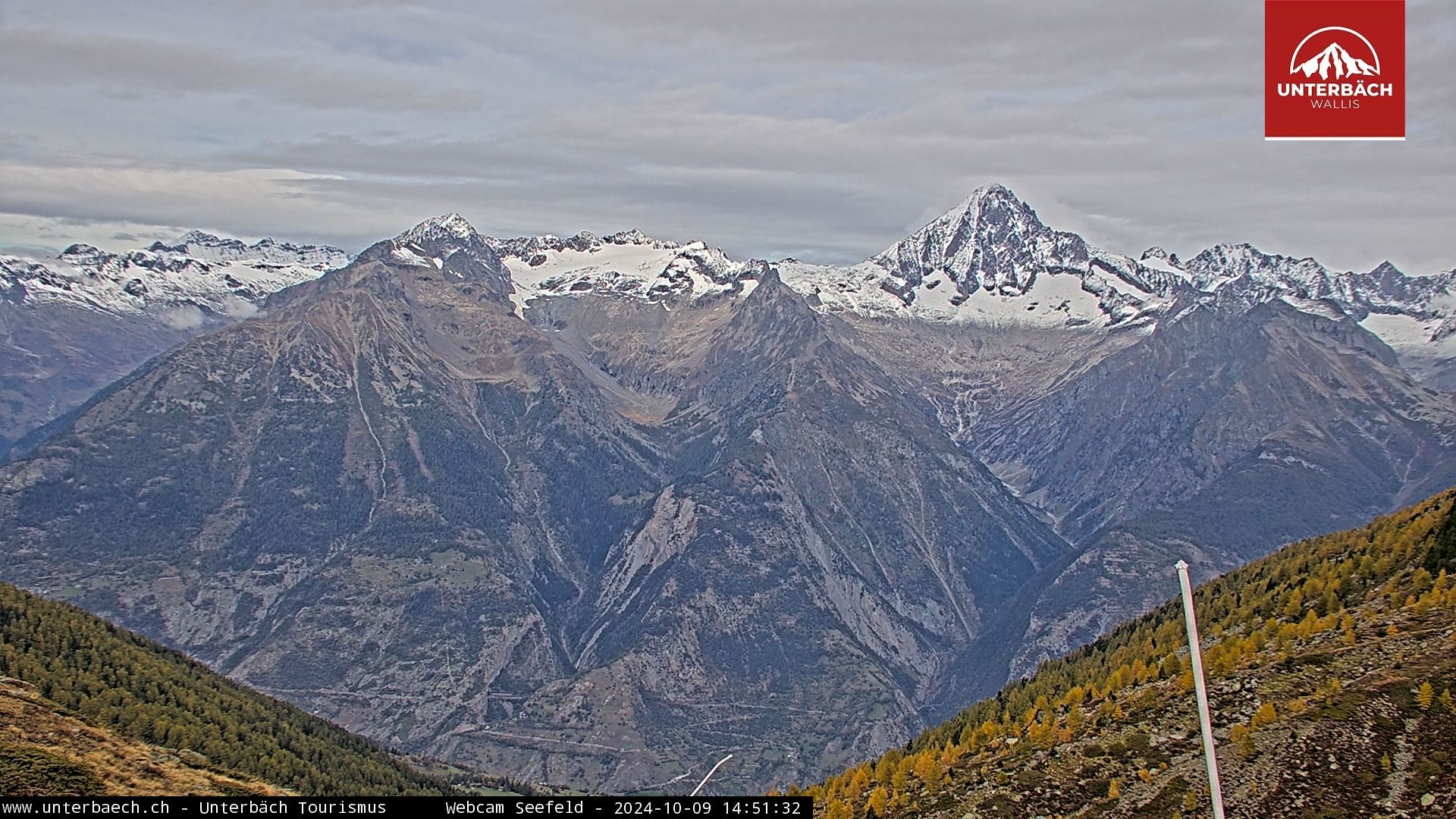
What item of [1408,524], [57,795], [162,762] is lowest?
[162,762]

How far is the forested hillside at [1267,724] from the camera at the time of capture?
8519cm

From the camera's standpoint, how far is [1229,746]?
91812 millimetres

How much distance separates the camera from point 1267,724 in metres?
93.1

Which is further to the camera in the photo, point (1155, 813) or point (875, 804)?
point (875, 804)

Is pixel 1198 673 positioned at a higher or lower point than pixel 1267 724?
higher

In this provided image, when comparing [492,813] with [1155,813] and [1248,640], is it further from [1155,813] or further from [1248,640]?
[1248,640]

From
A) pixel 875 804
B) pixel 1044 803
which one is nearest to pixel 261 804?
pixel 875 804

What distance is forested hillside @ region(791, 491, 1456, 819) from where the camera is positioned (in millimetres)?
85188

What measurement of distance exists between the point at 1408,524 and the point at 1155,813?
6244 centimetres

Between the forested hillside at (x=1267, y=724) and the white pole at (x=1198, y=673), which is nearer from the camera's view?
the white pole at (x=1198, y=673)

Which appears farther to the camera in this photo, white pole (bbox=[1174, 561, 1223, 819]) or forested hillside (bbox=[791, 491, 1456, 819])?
forested hillside (bbox=[791, 491, 1456, 819])

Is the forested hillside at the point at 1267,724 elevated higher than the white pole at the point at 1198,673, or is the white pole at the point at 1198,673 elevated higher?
the white pole at the point at 1198,673

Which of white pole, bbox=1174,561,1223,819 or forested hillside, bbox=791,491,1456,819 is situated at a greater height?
white pole, bbox=1174,561,1223,819

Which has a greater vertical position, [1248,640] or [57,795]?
[1248,640]
